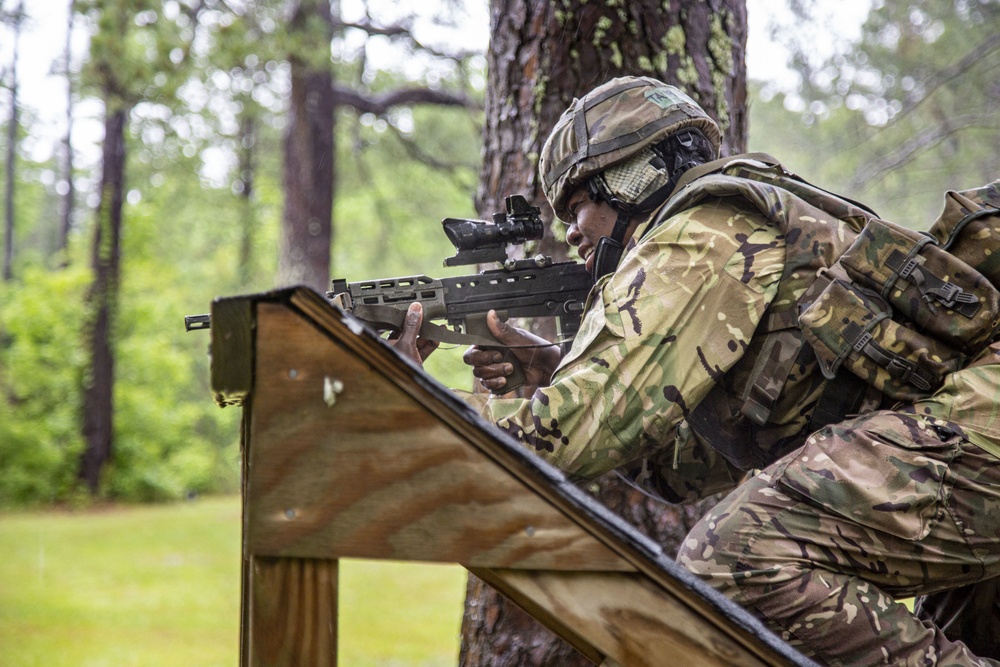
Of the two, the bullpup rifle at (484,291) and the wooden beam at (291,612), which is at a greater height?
the bullpup rifle at (484,291)

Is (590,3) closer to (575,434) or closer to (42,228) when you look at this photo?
(575,434)

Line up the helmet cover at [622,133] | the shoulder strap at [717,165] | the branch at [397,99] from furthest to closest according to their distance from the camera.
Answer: the branch at [397,99], the helmet cover at [622,133], the shoulder strap at [717,165]

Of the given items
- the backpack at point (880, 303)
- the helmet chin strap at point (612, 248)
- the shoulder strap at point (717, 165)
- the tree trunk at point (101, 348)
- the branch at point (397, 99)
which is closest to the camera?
the backpack at point (880, 303)

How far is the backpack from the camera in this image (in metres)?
2.05

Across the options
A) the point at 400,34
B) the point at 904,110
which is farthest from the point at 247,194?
the point at 904,110

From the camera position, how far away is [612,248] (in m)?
2.76

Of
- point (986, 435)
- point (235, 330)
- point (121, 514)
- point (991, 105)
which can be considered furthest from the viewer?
point (121, 514)

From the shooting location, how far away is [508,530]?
135 centimetres

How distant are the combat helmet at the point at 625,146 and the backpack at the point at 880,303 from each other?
419mm

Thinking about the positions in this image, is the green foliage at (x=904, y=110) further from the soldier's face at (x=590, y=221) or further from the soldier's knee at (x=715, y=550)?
the soldier's knee at (x=715, y=550)

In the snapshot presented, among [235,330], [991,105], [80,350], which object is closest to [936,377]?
[235,330]

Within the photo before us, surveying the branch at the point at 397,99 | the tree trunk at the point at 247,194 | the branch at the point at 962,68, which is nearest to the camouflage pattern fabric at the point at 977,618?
the branch at the point at 962,68

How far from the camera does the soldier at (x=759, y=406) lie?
1.97 metres

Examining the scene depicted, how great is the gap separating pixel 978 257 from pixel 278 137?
23.1 meters
